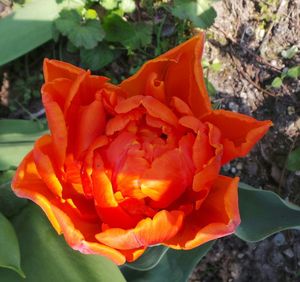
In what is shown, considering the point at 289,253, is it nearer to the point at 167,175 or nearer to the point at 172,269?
the point at 172,269

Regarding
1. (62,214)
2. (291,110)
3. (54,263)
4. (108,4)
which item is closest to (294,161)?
(291,110)

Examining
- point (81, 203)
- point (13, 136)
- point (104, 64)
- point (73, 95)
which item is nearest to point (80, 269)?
point (81, 203)

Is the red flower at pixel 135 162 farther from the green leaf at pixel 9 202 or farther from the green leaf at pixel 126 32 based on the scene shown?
the green leaf at pixel 126 32

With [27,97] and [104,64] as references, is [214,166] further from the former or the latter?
[27,97]

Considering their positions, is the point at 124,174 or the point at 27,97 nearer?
the point at 124,174

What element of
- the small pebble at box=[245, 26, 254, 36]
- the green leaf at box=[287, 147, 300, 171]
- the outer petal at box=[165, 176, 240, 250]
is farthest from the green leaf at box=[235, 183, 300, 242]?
the small pebble at box=[245, 26, 254, 36]

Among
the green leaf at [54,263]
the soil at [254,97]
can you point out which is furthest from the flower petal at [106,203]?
the soil at [254,97]

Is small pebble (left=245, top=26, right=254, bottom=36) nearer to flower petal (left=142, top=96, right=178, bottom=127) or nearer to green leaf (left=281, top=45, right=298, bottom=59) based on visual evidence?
green leaf (left=281, top=45, right=298, bottom=59)
